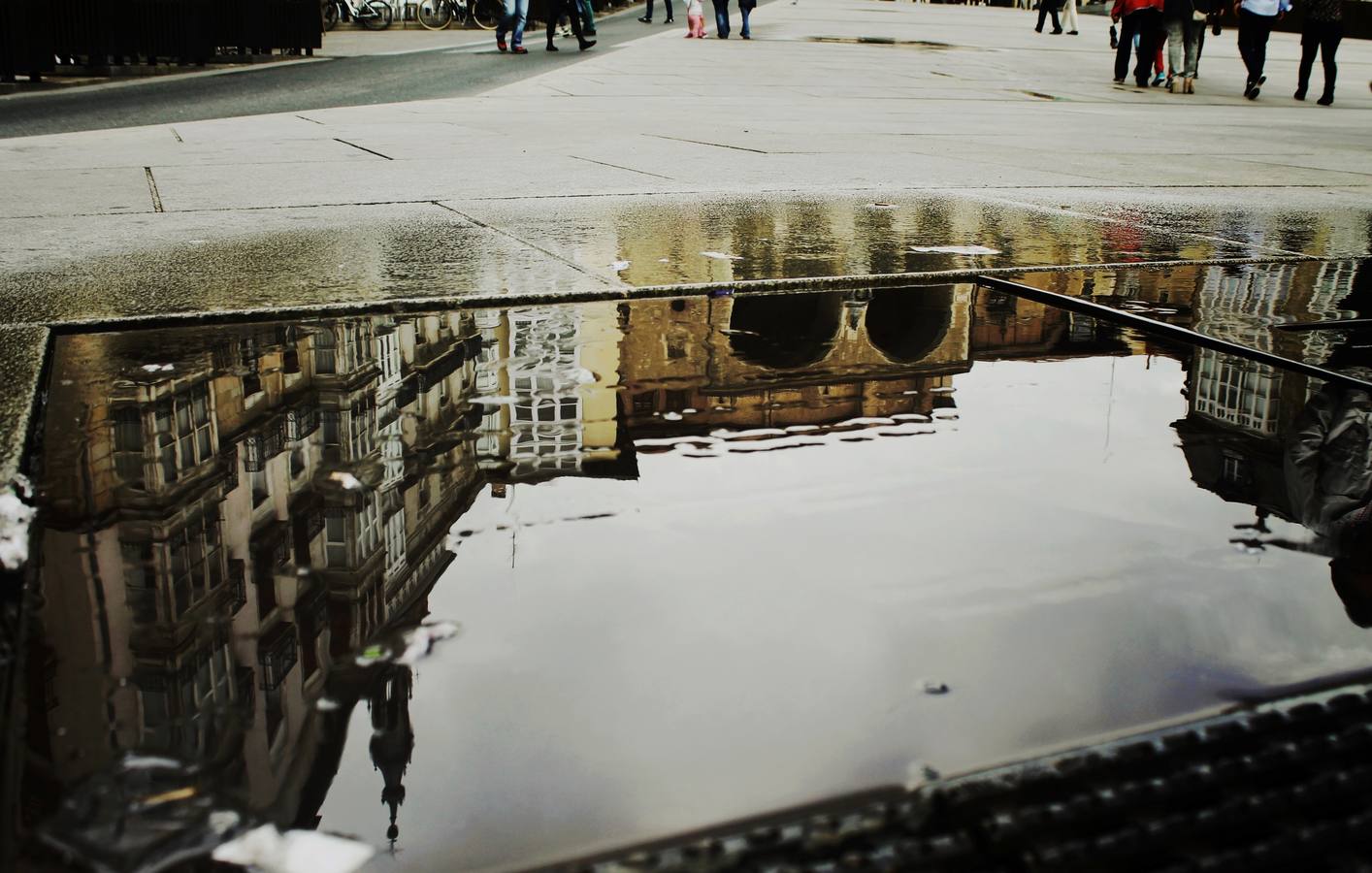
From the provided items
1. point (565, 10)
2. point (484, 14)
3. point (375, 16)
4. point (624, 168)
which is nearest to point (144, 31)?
point (565, 10)

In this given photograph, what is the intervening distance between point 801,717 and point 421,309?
1.89 metres

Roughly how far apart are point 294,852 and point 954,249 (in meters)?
3.25

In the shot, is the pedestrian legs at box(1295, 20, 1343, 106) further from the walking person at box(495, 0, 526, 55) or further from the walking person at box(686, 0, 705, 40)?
the walking person at box(686, 0, 705, 40)

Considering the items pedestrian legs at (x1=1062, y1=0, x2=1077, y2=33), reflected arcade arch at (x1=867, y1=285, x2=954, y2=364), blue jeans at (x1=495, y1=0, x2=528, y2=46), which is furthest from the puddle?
pedestrian legs at (x1=1062, y1=0, x2=1077, y2=33)

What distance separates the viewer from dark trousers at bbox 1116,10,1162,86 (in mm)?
16703

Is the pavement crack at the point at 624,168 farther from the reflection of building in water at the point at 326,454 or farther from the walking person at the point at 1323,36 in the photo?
the walking person at the point at 1323,36

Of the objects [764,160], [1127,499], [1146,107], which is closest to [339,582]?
[1127,499]

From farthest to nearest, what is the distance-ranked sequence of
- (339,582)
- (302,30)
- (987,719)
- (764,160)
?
(302,30), (764,160), (339,582), (987,719)

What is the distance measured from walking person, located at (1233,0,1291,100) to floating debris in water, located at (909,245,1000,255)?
44.3 ft

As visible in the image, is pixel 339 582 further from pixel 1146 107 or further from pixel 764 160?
pixel 1146 107

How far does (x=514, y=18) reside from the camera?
19719mm

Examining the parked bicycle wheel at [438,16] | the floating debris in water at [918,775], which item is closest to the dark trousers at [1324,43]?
the floating debris in water at [918,775]

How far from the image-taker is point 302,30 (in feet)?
67.4

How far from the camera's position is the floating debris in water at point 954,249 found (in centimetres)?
377
